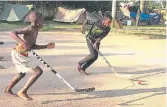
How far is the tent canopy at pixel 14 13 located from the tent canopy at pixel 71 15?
2.50 metres

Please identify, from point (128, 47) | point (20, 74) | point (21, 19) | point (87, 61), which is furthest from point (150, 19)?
point (20, 74)

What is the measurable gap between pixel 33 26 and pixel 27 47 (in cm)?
39

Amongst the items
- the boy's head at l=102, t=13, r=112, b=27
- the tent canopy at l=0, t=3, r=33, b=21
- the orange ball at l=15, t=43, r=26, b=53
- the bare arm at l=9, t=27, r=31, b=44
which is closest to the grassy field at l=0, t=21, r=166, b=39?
the tent canopy at l=0, t=3, r=33, b=21

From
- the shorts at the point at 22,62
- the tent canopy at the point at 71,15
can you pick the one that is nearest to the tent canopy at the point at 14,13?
the tent canopy at the point at 71,15

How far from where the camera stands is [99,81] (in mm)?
8445

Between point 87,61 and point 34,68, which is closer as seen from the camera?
point 34,68

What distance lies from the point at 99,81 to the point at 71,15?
57.4 ft

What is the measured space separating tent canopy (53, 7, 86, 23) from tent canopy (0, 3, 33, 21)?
250 cm

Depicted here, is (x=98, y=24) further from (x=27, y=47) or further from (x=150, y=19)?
(x=150, y=19)

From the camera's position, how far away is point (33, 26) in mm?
6457

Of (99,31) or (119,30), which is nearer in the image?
(99,31)

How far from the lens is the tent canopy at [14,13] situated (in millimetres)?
24141

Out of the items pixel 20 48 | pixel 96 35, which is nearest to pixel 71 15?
pixel 96 35

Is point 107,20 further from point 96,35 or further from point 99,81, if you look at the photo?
point 99,81
